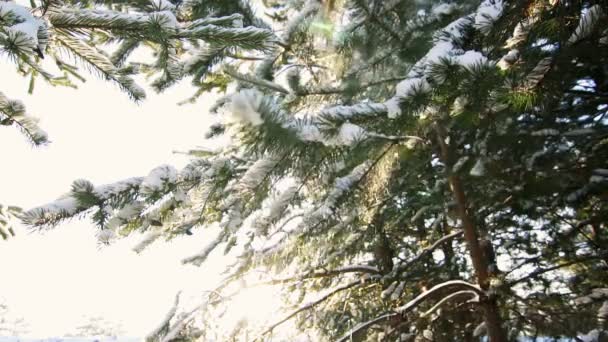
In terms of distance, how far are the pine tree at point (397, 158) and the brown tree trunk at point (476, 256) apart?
0.02m

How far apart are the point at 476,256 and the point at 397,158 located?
6.94 feet

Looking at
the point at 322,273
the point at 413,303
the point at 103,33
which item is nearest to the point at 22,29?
the point at 103,33

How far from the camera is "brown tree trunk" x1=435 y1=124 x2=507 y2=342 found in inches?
157

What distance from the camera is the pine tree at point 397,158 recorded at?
1.59 metres

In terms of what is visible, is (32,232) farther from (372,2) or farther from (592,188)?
(592,188)

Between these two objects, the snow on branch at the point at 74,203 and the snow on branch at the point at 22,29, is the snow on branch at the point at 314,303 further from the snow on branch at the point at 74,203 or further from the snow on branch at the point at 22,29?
the snow on branch at the point at 22,29

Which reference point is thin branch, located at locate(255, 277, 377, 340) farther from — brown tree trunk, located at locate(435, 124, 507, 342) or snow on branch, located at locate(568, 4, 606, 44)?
snow on branch, located at locate(568, 4, 606, 44)

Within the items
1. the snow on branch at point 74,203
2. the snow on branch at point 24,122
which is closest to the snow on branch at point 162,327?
the snow on branch at point 24,122

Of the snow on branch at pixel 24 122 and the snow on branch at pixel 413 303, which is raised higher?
the snow on branch at pixel 24 122

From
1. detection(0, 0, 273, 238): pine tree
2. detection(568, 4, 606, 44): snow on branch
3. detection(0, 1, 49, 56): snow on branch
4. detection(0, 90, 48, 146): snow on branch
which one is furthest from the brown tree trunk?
detection(0, 1, 49, 56): snow on branch

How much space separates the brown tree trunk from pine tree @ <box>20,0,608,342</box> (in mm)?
20

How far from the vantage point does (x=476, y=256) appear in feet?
13.9

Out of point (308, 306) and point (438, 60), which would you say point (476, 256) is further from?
point (438, 60)

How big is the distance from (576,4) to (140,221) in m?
2.60
